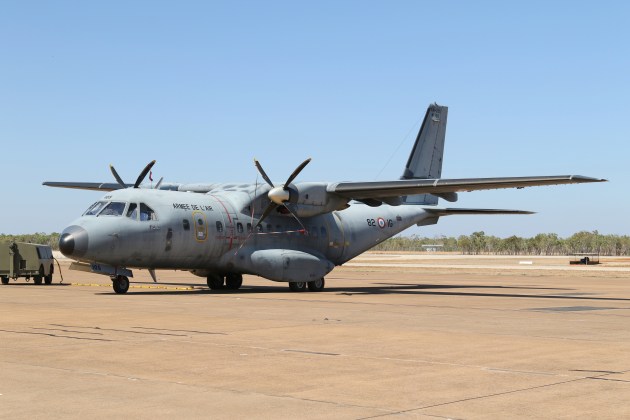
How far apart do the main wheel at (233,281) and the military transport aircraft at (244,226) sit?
0.04 meters

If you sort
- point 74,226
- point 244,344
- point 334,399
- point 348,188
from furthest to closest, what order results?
point 348,188
point 74,226
point 244,344
point 334,399

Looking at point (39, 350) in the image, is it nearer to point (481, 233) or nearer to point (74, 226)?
point (74, 226)

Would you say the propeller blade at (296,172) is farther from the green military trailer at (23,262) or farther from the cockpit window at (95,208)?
the green military trailer at (23,262)

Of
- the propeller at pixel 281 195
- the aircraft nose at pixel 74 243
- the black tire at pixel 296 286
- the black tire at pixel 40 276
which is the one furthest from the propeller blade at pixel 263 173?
the black tire at pixel 40 276

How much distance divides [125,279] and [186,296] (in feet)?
8.28

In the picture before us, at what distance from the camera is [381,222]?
38.2 meters

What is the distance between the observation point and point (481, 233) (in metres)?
158

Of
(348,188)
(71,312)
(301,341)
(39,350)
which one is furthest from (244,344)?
(348,188)

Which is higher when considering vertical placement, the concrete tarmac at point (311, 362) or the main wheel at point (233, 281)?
the main wheel at point (233, 281)

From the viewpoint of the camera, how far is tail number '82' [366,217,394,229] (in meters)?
37.8

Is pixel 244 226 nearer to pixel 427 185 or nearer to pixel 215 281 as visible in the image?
pixel 215 281

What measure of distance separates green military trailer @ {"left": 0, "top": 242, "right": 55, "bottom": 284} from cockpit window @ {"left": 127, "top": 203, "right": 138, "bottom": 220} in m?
10.4

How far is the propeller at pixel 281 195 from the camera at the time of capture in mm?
32125

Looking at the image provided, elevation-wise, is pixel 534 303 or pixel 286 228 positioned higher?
pixel 286 228
